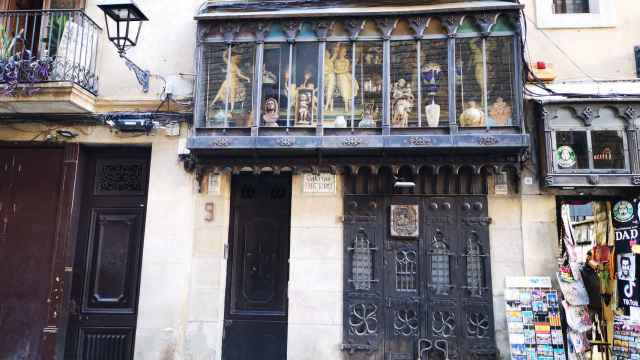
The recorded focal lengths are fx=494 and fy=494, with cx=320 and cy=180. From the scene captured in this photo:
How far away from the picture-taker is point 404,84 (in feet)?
23.4

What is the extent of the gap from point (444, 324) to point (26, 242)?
6551 mm

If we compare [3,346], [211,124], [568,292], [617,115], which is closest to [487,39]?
[617,115]

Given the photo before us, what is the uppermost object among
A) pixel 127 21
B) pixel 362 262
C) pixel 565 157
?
pixel 127 21

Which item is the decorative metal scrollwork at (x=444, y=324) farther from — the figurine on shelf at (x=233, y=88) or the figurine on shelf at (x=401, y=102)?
the figurine on shelf at (x=233, y=88)

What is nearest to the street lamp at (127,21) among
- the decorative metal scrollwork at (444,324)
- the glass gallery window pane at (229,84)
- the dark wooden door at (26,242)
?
the glass gallery window pane at (229,84)

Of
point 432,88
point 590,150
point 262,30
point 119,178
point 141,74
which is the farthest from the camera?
point 119,178

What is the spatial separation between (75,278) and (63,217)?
976 mm

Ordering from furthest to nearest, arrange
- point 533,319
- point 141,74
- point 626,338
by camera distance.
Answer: point 141,74
point 533,319
point 626,338

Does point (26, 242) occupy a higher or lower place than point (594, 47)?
lower

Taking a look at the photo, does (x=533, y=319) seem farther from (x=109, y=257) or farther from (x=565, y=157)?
(x=109, y=257)

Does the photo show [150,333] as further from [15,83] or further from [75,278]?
[15,83]

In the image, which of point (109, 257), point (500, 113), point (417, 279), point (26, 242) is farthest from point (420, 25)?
point (26, 242)

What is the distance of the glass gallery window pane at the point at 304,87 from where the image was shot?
7.17 metres

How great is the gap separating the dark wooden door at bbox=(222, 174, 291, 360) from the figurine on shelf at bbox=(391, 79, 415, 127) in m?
2.00
